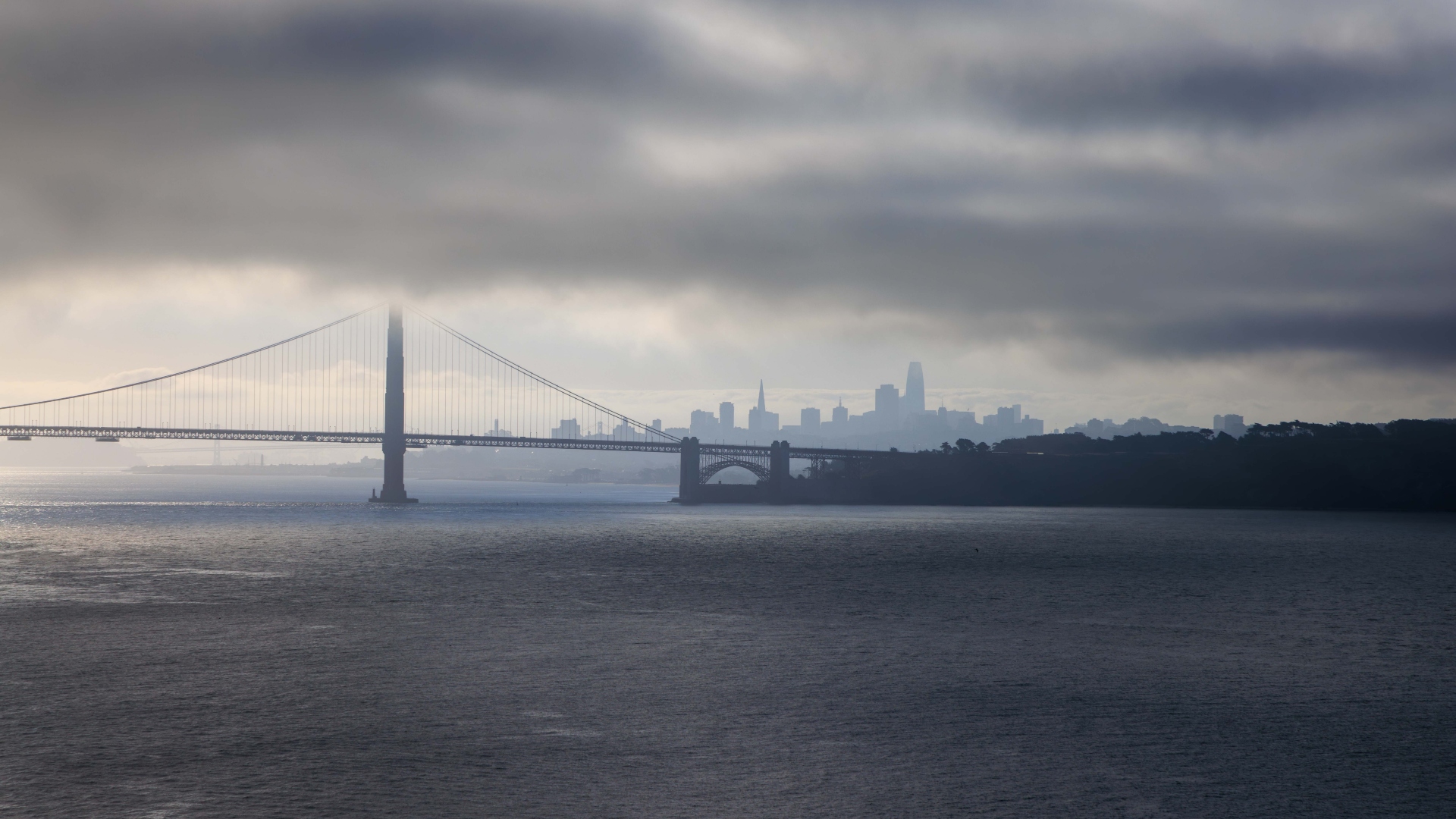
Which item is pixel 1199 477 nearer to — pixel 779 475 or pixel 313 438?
pixel 779 475

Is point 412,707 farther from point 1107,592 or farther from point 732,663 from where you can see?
point 1107,592

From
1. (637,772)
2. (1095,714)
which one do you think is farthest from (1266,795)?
(637,772)

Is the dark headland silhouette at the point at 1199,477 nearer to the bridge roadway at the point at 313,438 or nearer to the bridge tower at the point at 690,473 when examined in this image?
the bridge tower at the point at 690,473

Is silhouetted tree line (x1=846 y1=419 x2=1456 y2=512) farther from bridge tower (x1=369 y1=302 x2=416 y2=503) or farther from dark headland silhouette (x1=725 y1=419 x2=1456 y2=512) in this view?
bridge tower (x1=369 y1=302 x2=416 y2=503)

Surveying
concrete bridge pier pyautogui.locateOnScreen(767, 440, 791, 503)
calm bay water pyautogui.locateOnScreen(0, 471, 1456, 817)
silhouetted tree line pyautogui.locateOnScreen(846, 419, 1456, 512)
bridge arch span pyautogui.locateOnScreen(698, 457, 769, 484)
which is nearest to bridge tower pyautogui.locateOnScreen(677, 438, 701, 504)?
bridge arch span pyautogui.locateOnScreen(698, 457, 769, 484)

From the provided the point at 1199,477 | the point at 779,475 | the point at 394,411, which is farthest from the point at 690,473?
the point at 1199,477

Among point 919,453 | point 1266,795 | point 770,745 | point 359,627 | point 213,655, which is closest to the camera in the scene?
point 1266,795
